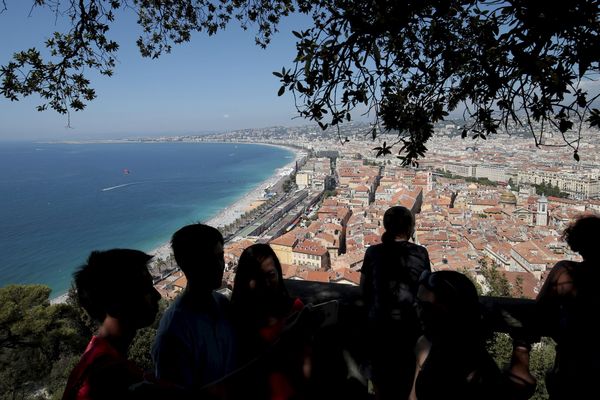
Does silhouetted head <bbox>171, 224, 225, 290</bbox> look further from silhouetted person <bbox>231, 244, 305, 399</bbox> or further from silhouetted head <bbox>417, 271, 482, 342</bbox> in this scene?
silhouetted head <bbox>417, 271, 482, 342</bbox>

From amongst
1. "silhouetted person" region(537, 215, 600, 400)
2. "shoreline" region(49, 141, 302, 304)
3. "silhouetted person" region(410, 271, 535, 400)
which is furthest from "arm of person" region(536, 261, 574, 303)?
"shoreline" region(49, 141, 302, 304)

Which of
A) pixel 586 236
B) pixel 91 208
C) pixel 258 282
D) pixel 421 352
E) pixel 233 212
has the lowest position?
pixel 233 212

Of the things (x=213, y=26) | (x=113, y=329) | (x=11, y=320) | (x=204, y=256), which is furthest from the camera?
(x=11, y=320)

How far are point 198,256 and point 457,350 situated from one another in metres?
0.74

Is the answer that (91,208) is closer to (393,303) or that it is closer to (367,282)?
(367,282)

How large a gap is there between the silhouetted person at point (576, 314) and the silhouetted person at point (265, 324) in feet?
2.55

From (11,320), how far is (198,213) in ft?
98.6

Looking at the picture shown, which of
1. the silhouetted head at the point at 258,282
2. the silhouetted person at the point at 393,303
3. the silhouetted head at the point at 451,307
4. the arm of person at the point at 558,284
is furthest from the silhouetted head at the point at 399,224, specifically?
the silhouetted head at the point at 451,307

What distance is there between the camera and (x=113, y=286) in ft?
3.10

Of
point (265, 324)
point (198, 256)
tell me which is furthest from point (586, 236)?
point (198, 256)

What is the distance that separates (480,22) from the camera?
107 inches

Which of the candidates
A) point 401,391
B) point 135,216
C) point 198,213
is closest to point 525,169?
point 198,213

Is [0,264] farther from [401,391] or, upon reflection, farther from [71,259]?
[401,391]

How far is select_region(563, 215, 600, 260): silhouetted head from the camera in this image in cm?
130
